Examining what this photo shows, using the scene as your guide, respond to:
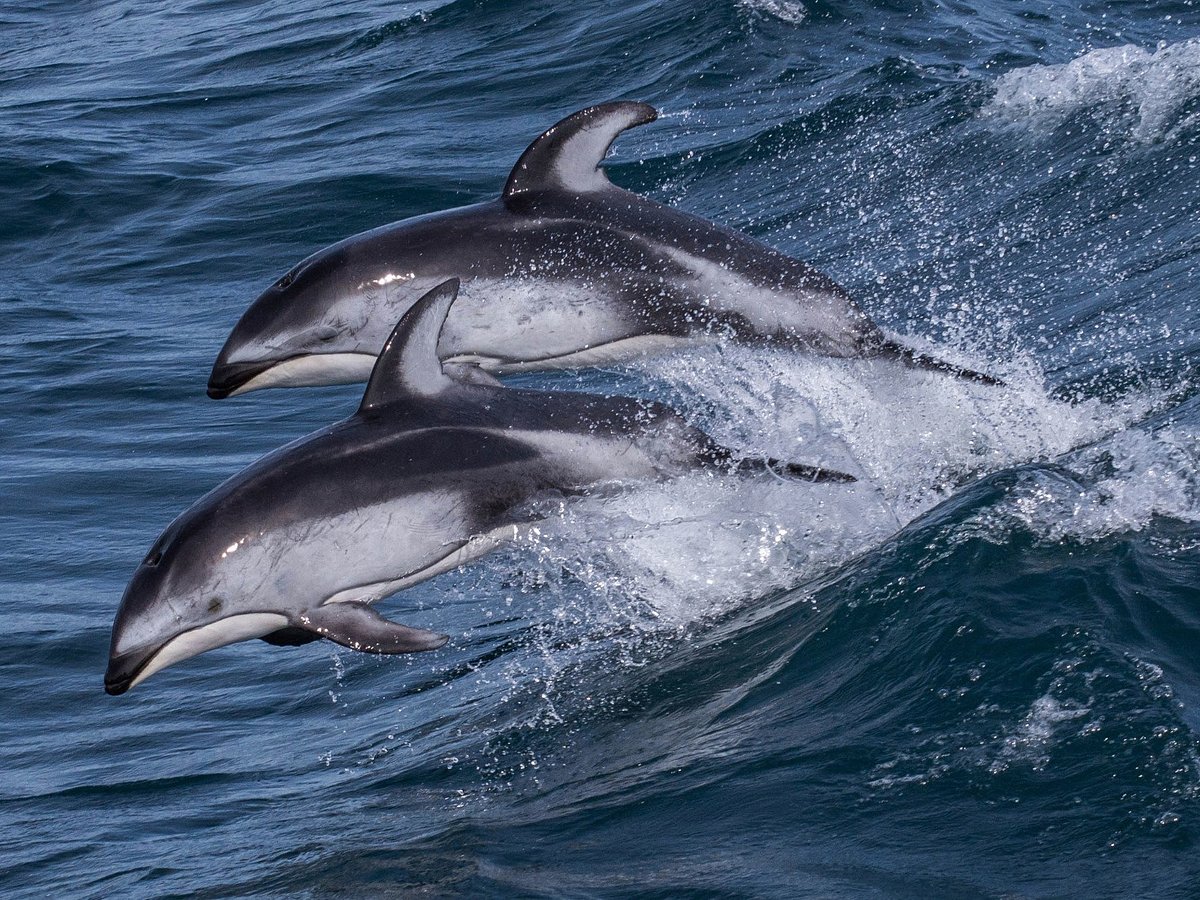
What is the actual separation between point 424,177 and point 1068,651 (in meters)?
9.94

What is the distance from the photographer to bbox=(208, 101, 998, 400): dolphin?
21.1 feet

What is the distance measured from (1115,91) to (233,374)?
340 inches

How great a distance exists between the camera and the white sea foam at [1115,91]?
12.0m

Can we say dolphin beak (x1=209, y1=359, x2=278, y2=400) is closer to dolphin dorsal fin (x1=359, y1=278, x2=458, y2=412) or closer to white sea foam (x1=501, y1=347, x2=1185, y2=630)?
dolphin dorsal fin (x1=359, y1=278, x2=458, y2=412)

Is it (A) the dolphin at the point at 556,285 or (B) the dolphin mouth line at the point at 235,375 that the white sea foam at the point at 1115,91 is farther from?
(B) the dolphin mouth line at the point at 235,375

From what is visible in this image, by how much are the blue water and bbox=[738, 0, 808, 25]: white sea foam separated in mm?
1513

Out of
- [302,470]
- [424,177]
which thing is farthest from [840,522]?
[424,177]

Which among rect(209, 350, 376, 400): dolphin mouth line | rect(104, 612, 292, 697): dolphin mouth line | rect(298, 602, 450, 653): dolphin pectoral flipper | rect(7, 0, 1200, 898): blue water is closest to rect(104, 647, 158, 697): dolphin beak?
rect(104, 612, 292, 697): dolphin mouth line

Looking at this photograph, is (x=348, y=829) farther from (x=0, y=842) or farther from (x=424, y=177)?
(x=424, y=177)

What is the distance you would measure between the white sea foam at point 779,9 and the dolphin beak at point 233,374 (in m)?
10.7

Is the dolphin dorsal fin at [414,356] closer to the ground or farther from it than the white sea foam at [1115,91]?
farther from it

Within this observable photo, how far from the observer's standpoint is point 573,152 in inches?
255

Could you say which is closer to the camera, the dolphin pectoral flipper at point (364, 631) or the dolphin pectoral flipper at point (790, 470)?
the dolphin pectoral flipper at point (364, 631)

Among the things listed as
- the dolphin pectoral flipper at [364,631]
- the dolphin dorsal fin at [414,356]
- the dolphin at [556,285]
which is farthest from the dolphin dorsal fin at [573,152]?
the dolphin pectoral flipper at [364,631]
